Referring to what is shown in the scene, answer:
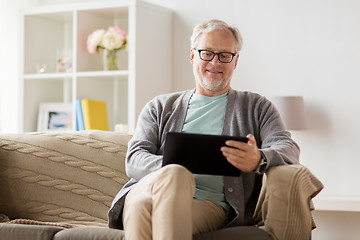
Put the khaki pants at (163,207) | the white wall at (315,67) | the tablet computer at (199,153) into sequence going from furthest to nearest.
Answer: the white wall at (315,67)
the tablet computer at (199,153)
the khaki pants at (163,207)

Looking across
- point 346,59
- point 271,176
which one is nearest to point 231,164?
point 271,176

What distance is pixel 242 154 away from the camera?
206cm

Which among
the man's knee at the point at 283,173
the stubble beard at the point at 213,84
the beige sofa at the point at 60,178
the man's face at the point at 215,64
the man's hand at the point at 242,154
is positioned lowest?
the beige sofa at the point at 60,178

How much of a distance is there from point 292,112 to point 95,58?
5.31ft

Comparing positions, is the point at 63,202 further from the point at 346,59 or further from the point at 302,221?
the point at 346,59

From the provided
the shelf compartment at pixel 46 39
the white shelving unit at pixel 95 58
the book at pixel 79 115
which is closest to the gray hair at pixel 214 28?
the white shelving unit at pixel 95 58

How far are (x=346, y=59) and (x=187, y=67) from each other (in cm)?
116

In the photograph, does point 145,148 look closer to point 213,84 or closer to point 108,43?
point 213,84

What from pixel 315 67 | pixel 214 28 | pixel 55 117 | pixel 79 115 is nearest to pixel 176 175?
pixel 214 28

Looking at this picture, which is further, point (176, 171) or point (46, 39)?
point (46, 39)

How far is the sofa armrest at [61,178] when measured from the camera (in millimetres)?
2748

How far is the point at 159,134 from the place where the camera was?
2.49 meters

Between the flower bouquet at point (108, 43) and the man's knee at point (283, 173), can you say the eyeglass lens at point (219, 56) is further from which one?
the flower bouquet at point (108, 43)

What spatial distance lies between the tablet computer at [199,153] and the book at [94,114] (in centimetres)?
233
